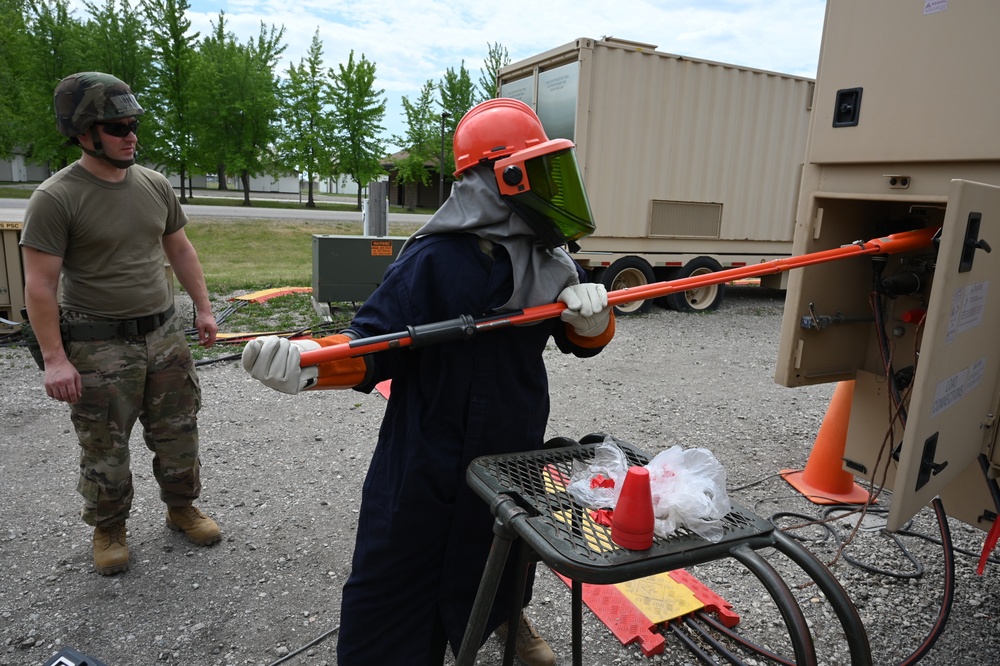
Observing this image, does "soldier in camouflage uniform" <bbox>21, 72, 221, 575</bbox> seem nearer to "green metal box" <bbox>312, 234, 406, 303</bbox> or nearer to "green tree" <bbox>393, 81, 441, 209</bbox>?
"green metal box" <bbox>312, 234, 406, 303</bbox>

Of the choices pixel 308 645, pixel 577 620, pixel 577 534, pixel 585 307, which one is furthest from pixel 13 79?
pixel 577 534

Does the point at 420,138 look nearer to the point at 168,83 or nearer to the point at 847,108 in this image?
the point at 168,83

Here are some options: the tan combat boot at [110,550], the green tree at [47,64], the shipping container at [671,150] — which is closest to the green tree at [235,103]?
the green tree at [47,64]

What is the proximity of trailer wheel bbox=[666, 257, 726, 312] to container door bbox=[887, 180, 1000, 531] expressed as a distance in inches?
276

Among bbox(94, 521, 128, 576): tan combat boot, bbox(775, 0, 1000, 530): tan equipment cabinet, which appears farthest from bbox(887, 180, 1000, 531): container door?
bbox(94, 521, 128, 576): tan combat boot

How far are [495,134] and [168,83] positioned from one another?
27.1 metres

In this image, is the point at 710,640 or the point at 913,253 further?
the point at 913,253

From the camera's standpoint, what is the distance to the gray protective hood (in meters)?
1.84

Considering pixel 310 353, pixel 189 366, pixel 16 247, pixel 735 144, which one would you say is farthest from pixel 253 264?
pixel 310 353

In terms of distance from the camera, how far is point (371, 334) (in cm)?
178

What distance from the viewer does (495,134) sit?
185 cm

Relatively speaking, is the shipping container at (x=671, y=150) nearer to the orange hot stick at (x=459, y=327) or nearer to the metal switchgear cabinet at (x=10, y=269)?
the metal switchgear cabinet at (x=10, y=269)

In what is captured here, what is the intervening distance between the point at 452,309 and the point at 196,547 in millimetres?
2155

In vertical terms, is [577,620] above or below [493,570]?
below
